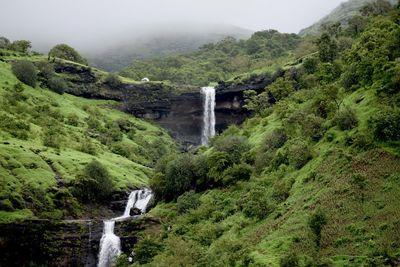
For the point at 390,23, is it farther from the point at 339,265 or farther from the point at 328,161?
the point at 339,265

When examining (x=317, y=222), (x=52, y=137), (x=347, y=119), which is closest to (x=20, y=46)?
(x=52, y=137)

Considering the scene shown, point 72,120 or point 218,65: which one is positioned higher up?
point 218,65

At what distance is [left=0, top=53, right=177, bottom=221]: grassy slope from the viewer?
69.1 m

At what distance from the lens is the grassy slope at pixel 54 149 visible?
69.1 meters

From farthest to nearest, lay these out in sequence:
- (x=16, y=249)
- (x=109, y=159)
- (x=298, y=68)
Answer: (x=298, y=68) < (x=109, y=159) < (x=16, y=249)

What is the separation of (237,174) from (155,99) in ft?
262

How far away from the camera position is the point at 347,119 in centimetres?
4688

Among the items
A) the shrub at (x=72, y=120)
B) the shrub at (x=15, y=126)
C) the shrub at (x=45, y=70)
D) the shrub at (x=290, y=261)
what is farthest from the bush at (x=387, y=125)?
the shrub at (x=45, y=70)

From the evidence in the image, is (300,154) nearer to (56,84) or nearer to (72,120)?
(72,120)

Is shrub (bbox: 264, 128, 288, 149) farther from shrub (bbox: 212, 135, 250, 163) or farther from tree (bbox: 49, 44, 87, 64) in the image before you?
tree (bbox: 49, 44, 87, 64)

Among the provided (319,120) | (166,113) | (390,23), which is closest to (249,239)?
(319,120)

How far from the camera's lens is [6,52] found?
132m

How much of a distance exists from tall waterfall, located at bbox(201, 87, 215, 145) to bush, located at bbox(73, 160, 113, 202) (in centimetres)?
5251

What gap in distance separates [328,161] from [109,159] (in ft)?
193
